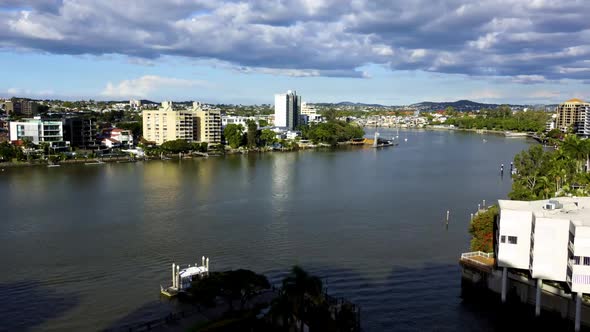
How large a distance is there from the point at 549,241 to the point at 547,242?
0.04 meters

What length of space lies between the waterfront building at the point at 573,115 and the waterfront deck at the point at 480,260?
49649mm

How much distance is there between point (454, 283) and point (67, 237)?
9.43 m

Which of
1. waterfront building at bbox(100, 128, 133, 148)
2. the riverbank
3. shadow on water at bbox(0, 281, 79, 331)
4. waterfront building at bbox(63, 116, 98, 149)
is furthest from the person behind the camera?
waterfront building at bbox(100, 128, 133, 148)

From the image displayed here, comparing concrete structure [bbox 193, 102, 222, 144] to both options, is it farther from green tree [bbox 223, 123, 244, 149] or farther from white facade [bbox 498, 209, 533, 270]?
white facade [bbox 498, 209, 533, 270]

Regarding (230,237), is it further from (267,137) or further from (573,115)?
(573,115)

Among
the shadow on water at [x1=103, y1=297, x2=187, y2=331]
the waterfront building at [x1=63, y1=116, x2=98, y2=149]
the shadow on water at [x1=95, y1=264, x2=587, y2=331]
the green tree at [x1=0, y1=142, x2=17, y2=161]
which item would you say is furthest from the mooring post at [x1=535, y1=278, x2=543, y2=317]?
the waterfront building at [x1=63, y1=116, x2=98, y2=149]

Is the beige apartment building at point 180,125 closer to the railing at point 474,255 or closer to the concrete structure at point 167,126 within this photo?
the concrete structure at point 167,126

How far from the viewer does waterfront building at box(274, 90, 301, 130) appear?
191ft

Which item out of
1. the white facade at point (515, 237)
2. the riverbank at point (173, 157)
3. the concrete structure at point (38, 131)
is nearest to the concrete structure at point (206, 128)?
the riverbank at point (173, 157)

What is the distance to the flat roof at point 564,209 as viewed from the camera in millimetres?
8971

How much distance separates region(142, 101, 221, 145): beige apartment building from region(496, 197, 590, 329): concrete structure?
3170 centimetres

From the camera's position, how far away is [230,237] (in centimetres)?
1387

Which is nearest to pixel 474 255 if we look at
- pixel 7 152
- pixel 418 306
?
pixel 418 306

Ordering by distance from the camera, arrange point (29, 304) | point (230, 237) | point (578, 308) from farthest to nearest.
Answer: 1. point (230, 237)
2. point (29, 304)
3. point (578, 308)
